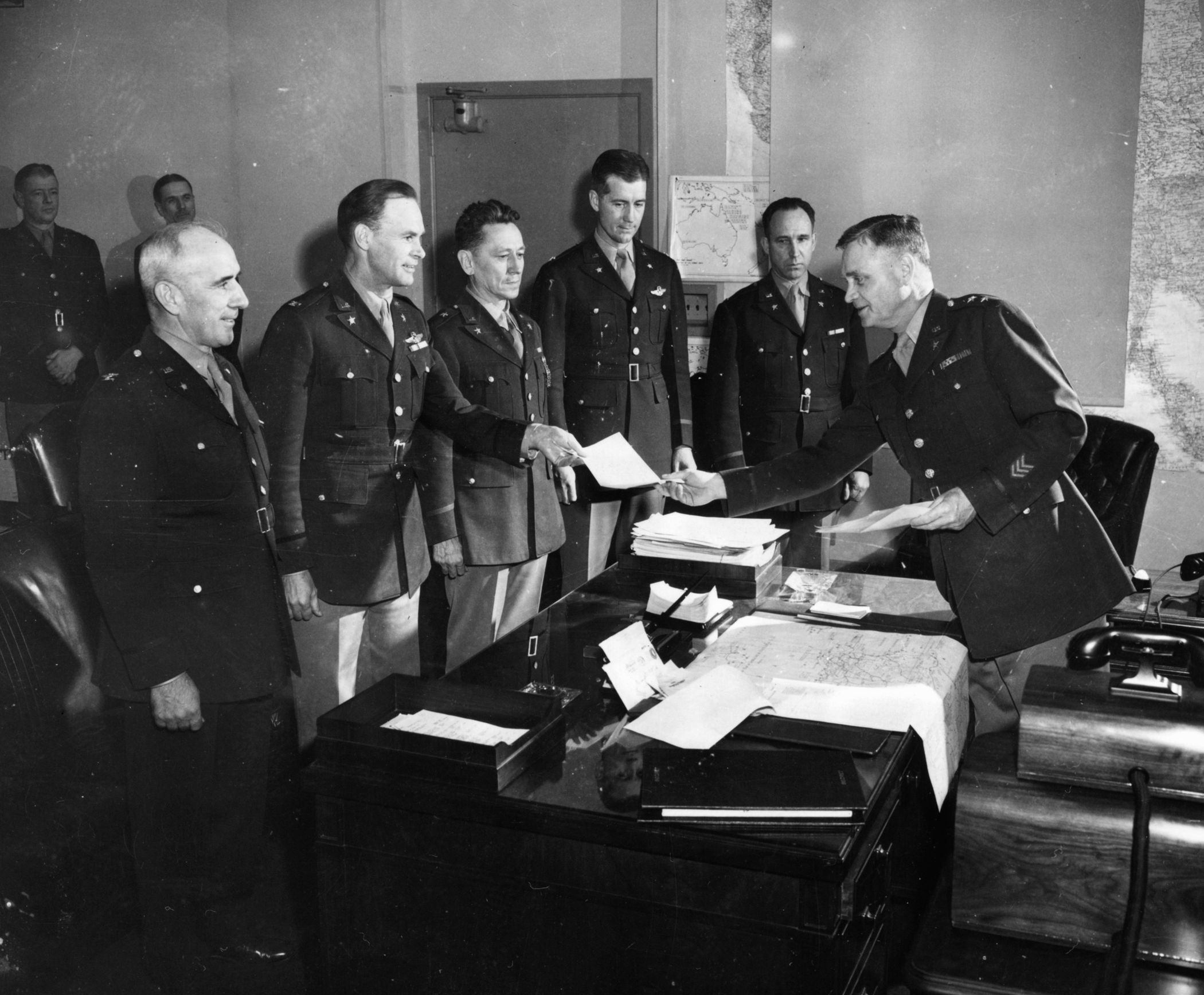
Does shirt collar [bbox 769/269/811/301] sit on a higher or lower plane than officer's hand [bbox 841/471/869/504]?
higher

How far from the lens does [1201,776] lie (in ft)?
5.23

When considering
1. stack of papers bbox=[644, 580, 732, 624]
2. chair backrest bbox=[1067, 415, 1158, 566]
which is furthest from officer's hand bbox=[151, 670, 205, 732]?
chair backrest bbox=[1067, 415, 1158, 566]

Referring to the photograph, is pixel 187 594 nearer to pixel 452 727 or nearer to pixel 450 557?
pixel 452 727

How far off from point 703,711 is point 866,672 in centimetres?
35

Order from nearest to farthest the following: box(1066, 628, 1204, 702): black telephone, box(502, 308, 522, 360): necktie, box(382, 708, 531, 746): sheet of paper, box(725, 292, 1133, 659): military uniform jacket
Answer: box(382, 708, 531, 746): sheet of paper < box(1066, 628, 1204, 702): black telephone < box(725, 292, 1133, 659): military uniform jacket < box(502, 308, 522, 360): necktie

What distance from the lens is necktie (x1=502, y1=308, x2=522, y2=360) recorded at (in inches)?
113

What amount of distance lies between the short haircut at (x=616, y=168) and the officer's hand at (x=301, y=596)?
4.94 feet

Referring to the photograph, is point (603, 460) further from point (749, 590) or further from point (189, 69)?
point (189, 69)

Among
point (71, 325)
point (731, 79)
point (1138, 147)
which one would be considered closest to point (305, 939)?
point (71, 325)

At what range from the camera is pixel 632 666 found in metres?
1.78

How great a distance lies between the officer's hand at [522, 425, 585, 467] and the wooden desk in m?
1.12

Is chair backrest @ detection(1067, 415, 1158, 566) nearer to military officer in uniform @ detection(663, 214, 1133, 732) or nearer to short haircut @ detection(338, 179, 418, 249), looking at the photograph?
military officer in uniform @ detection(663, 214, 1133, 732)

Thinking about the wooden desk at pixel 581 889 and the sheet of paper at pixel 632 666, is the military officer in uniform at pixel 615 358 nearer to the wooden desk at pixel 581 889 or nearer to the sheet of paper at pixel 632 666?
the sheet of paper at pixel 632 666

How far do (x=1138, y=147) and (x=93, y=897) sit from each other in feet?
8.90
